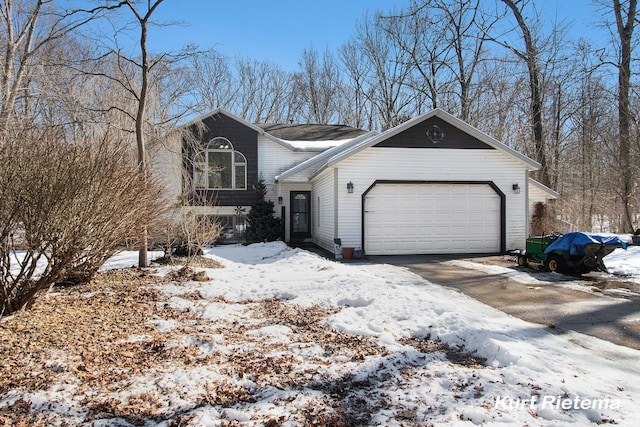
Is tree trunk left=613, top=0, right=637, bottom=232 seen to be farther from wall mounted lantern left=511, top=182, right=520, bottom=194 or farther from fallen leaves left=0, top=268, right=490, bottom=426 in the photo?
fallen leaves left=0, top=268, right=490, bottom=426

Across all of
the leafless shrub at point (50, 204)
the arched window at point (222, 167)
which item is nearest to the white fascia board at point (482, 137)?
the arched window at point (222, 167)

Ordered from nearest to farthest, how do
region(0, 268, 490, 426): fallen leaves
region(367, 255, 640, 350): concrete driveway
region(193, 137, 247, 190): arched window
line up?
1. region(0, 268, 490, 426): fallen leaves
2. region(367, 255, 640, 350): concrete driveway
3. region(193, 137, 247, 190): arched window

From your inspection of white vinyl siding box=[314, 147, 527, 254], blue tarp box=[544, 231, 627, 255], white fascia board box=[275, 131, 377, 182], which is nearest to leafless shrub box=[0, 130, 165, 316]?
white vinyl siding box=[314, 147, 527, 254]

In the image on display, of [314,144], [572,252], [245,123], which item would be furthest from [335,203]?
[314,144]

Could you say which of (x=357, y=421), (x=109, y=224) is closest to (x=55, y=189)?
(x=109, y=224)

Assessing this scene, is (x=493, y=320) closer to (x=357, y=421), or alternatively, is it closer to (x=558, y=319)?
(x=558, y=319)

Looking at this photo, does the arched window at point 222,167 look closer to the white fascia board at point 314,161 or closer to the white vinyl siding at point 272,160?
the white vinyl siding at point 272,160

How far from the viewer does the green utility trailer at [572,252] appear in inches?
335

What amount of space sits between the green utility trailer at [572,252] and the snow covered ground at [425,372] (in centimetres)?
387

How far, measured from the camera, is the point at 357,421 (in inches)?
114

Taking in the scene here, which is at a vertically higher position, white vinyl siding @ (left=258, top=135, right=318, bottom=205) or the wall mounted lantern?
white vinyl siding @ (left=258, top=135, right=318, bottom=205)

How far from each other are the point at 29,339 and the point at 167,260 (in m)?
5.88

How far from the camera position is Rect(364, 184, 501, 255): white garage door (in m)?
12.6

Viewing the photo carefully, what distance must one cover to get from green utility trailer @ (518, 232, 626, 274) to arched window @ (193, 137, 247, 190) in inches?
468
